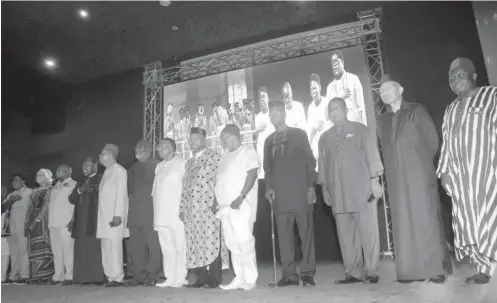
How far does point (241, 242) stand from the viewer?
10.4 feet

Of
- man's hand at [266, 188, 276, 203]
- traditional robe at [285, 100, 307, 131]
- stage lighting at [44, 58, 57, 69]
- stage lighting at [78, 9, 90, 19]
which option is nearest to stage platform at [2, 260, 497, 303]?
man's hand at [266, 188, 276, 203]

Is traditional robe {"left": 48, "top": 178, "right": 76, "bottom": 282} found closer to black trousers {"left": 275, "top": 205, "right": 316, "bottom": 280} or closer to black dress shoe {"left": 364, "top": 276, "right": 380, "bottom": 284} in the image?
black trousers {"left": 275, "top": 205, "right": 316, "bottom": 280}

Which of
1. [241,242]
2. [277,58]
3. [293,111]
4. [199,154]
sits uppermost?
[277,58]

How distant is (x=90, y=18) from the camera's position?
5.79 meters

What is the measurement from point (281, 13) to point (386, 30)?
158 cm

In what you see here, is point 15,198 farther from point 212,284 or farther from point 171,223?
point 212,284

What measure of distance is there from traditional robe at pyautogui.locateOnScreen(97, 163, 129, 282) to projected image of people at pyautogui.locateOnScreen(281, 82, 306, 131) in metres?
2.43

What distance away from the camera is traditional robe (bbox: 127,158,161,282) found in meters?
3.95

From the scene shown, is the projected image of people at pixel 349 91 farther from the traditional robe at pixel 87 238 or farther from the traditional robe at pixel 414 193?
the traditional robe at pixel 87 238

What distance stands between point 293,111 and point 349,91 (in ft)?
2.70

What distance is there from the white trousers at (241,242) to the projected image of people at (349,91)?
2.55 meters

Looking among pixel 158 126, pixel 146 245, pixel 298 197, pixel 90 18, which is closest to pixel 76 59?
pixel 90 18

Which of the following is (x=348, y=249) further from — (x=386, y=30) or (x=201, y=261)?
(x=386, y=30)

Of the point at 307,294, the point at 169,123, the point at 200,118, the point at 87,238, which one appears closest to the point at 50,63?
the point at 169,123
